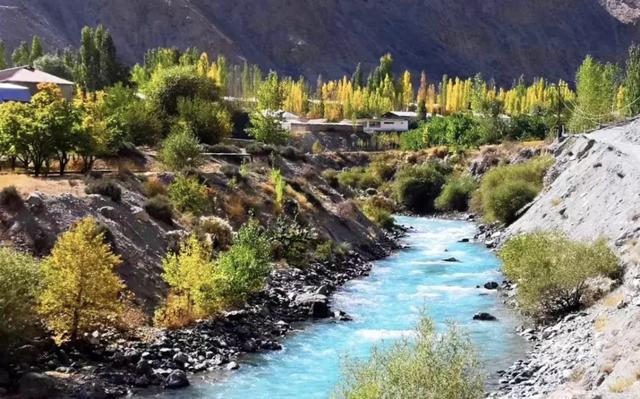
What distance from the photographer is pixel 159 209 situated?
44531 millimetres

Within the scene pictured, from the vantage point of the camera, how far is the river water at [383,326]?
2906 centimetres

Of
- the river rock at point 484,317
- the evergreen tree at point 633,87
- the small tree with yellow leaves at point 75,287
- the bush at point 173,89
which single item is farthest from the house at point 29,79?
the evergreen tree at point 633,87

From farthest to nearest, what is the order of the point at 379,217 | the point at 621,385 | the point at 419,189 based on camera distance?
the point at 419,189 < the point at 379,217 < the point at 621,385

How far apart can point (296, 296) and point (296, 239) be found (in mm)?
9298

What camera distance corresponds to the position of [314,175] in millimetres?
71438

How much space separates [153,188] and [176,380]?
869 inches

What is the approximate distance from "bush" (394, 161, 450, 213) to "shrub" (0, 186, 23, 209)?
68815mm

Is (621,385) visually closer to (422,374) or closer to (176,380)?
(422,374)

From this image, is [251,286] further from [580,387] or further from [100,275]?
[580,387]

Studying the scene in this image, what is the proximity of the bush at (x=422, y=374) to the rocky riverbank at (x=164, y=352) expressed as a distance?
1032 centimetres

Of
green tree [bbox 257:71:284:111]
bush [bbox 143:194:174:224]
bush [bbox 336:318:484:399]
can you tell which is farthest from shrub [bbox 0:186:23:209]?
green tree [bbox 257:71:284:111]

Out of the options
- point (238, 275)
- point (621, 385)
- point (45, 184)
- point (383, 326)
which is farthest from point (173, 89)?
point (621, 385)

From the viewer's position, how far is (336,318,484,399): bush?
741 inches

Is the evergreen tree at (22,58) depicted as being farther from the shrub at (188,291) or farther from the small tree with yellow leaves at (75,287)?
the small tree with yellow leaves at (75,287)
